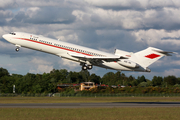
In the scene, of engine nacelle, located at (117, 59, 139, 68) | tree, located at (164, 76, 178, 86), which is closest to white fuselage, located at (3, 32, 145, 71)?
engine nacelle, located at (117, 59, 139, 68)

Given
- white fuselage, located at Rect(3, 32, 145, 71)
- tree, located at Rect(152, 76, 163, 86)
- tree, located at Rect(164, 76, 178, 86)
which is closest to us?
white fuselage, located at Rect(3, 32, 145, 71)

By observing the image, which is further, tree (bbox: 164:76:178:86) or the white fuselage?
tree (bbox: 164:76:178:86)

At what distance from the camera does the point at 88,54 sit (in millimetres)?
50312

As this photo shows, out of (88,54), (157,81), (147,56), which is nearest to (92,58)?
(88,54)

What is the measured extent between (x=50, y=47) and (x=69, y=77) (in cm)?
11446

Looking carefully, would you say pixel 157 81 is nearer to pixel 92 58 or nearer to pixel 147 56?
pixel 147 56

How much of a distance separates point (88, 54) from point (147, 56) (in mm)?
12760

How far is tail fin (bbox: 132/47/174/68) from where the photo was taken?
5394 centimetres

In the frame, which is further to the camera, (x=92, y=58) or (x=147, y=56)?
(x=147, y=56)

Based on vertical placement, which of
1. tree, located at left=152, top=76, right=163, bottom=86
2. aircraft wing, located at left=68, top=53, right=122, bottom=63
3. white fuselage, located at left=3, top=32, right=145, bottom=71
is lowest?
tree, located at left=152, top=76, right=163, bottom=86

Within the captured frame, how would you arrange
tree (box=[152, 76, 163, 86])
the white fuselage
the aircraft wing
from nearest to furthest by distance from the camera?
the white fuselage → the aircraft wing → tree (box=[152, 76, 163, 86])

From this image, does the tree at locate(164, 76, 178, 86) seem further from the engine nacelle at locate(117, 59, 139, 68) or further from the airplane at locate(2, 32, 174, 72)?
the engine nacelle at locate(117, 59, 139, 68)

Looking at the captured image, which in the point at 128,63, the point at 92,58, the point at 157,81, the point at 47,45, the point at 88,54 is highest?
the point at 47,45

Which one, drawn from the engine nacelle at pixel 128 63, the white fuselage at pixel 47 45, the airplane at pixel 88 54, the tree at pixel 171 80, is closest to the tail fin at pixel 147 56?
the airplane at pixel 88 54
